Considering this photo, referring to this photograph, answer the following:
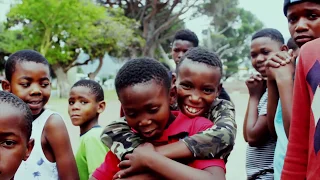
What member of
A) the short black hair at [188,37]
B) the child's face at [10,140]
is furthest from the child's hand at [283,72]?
the short black hair at [188,37]

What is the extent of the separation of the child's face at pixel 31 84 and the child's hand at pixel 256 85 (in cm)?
126

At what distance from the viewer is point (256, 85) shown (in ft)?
8.66

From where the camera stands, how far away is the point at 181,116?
Result: 1.93 metres

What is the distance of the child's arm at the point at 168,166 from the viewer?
5.42ft

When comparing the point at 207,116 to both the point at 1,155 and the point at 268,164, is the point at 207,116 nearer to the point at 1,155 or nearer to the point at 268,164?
the point at 268,164

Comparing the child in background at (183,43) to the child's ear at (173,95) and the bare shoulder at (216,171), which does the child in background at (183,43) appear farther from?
the bare shoulder at (216,171)

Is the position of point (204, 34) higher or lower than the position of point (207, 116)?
higher

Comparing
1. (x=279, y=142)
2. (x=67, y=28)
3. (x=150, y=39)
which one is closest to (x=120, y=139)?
(x=279, y=142)

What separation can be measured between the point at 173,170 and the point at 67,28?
84.8ft

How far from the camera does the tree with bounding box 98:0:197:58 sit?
31.3 metres

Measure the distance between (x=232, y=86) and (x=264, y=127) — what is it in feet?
125

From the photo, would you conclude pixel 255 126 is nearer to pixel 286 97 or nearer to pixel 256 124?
pixel 256 124

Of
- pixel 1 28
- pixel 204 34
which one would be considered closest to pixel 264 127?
pixel 1 28

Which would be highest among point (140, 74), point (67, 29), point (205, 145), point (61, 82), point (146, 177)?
point (67, 29)
